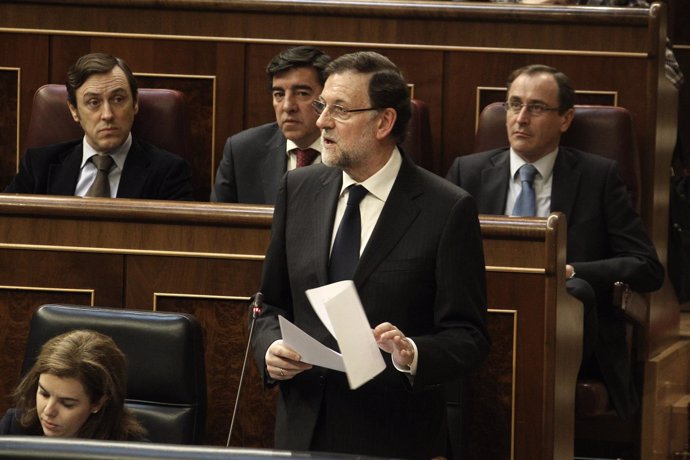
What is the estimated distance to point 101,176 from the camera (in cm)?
252

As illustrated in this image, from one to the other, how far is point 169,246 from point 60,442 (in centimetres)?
117

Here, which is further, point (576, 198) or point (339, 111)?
point (576, 198)

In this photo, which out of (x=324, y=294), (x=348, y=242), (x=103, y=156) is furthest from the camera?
(x=103, y=156)

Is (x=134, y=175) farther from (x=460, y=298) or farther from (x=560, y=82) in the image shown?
(x=460, y=298)

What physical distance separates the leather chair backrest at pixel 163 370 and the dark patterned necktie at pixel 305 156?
772mm

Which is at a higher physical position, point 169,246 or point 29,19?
point 29,19

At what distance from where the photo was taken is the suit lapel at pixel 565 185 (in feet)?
7.80

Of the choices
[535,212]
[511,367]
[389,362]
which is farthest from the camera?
[535,212]

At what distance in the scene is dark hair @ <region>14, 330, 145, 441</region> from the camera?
163cm

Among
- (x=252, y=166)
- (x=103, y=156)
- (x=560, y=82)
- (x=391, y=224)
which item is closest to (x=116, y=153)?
(x=103, y=156)

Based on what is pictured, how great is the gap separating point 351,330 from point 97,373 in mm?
392

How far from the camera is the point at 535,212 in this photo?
2.42 metres

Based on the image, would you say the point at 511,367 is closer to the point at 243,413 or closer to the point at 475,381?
the point at 475,381

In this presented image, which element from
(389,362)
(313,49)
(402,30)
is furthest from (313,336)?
(402,30)
